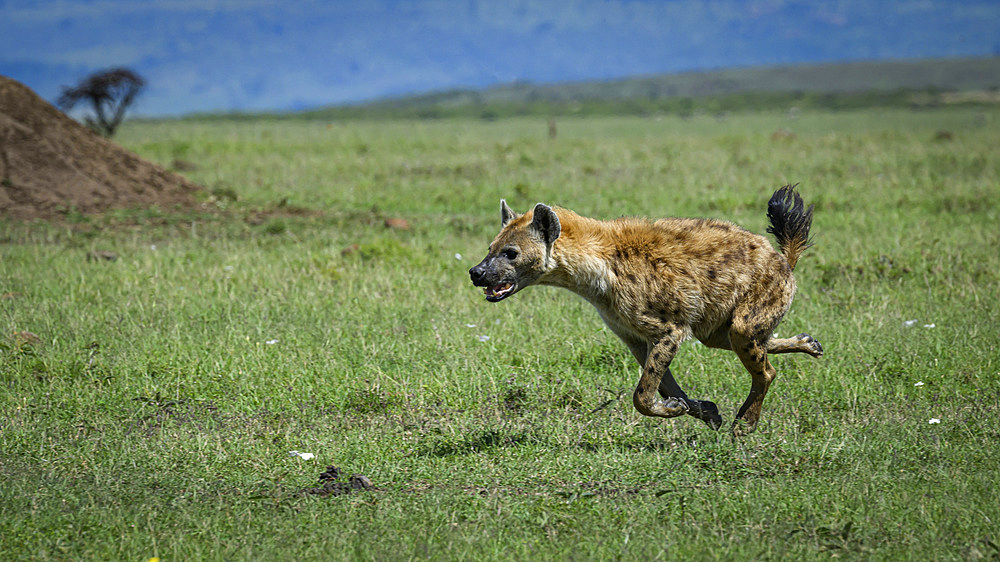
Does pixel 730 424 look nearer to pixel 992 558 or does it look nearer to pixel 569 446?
pixel 569 446

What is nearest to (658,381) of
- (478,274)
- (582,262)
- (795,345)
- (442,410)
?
(582,262)

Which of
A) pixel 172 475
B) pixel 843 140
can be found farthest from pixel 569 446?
pixel 843 140

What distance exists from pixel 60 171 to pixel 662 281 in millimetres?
12193

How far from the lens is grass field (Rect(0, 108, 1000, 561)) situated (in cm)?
445

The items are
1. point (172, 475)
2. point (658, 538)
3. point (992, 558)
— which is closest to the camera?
point (992, 558)

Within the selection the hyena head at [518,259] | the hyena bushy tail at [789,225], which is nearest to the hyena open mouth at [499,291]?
the hyena head at [518,259]

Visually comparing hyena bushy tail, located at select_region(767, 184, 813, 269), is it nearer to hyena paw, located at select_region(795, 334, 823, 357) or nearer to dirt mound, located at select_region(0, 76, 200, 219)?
hyena paw, located at select_region(795, 334, 823, 357)

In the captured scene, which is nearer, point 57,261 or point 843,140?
point 57,261

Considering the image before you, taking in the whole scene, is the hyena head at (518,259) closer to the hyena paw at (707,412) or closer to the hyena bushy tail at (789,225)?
the hyena paw at (707,412)

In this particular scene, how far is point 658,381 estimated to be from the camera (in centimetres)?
549

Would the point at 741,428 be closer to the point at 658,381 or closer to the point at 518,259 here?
the point at 658,381

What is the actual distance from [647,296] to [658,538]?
1.63 m

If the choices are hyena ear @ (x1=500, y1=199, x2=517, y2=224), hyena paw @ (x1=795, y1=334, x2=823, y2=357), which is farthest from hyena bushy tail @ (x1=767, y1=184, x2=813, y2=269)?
hyena ear @ (x1=500, y1=199, x2=517, y2=224)

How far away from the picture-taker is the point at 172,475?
5223 millimetres
